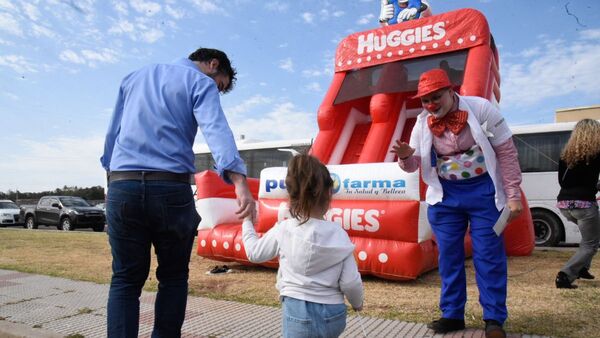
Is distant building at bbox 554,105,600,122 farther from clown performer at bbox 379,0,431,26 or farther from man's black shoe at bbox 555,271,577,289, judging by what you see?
man's black shoe at bbox 555,271,577,289

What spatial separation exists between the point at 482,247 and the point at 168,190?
76.8 inches

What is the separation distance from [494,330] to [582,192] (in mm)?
2323

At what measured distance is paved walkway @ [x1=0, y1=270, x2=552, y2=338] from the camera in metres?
3.01

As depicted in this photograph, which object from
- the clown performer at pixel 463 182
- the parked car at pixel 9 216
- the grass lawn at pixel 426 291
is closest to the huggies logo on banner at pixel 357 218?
the grass lawn at pixel 426 291

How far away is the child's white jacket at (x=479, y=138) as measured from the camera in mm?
2881

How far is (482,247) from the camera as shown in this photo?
2.91 metres

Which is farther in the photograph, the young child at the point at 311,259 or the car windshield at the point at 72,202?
the car windshield at the point at 72,202

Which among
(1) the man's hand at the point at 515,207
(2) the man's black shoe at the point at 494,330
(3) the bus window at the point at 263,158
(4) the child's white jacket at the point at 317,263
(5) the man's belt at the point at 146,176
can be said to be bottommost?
(2) the man's black shoe at the point at 494,330

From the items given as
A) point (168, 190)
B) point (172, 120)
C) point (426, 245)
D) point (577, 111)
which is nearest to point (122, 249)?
point (168, 190)

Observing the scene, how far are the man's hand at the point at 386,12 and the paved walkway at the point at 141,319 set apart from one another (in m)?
5.21

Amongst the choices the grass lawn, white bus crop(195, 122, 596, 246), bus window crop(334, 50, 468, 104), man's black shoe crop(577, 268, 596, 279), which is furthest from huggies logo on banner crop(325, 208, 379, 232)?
white bus crop(195, 122, 596, 246)

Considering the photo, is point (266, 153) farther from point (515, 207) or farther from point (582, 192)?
point (515, 207)

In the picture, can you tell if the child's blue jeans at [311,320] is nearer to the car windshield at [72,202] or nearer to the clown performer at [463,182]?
the clown performer at [463,182]

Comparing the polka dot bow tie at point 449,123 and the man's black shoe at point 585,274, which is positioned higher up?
the polka dot bow tie at point 449,123
